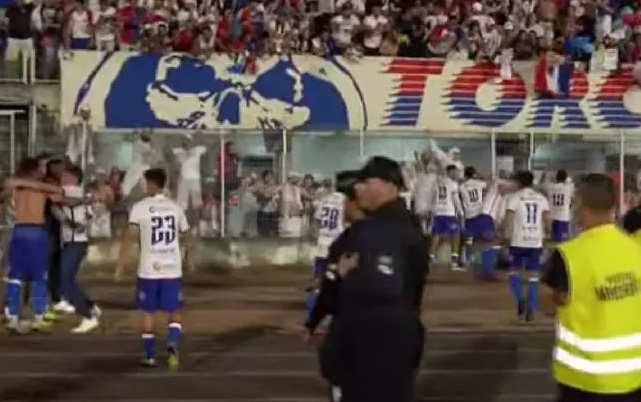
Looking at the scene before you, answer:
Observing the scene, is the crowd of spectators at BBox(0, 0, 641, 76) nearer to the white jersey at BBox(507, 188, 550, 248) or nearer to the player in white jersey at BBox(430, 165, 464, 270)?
the player in white jersey at BBox(430, 165, 464, 270)

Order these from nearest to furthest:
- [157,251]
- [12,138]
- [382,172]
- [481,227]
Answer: [382,172]
[157,251]
[481,227]
[12,138]

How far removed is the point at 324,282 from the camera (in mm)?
7441

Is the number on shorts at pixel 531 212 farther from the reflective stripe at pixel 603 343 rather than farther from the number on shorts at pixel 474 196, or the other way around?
the reflective stripe at pixel 603 343

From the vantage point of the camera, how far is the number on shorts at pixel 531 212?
699 inches

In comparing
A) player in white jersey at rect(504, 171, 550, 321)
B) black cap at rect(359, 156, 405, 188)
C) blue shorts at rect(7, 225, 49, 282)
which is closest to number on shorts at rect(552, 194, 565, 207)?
player in white jersey at rect(504, 171, 550, 321)

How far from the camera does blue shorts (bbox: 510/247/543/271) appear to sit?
1794 cm

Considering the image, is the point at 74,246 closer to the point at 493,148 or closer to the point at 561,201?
the point at 561,201

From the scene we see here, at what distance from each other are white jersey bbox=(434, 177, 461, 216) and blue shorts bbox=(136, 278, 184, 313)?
12769 mm

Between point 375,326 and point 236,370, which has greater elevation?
point 375,326

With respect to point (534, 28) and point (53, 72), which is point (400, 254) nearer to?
point (53, 72)

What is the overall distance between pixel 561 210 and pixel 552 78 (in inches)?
174

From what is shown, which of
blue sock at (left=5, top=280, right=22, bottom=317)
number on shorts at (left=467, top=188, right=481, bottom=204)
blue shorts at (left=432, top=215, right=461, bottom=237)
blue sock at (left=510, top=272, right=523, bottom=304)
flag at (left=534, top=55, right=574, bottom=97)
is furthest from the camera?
flag at (left=534, top=55, right=574, bottom=97)

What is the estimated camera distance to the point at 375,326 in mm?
7004

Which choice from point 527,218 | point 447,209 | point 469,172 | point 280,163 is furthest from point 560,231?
point 527,218
